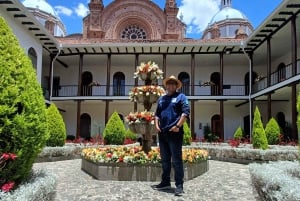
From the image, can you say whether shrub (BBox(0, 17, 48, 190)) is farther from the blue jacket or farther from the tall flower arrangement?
the tall flower arrangement

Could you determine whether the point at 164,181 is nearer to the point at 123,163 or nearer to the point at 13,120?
the point at 123,163

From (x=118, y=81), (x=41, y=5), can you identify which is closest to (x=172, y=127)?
(x=118, y=81)

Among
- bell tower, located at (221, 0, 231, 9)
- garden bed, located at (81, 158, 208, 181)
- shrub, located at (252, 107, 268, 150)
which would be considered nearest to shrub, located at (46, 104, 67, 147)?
garden bed, located at (81, 158, 208, 181)

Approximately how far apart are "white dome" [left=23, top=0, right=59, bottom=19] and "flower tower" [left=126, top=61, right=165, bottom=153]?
4342cm

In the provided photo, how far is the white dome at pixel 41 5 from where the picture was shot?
47.9m

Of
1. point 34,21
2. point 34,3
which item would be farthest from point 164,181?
point 34,3

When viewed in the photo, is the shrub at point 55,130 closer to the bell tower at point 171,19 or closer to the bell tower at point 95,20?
the bell tower at point 95,20

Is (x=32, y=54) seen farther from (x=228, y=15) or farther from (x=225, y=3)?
(x=225, y=3)

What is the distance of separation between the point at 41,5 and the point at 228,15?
27443 millimetres

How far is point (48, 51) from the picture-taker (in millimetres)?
20859

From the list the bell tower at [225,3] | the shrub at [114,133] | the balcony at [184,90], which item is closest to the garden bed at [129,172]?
the shrub at [114,133]

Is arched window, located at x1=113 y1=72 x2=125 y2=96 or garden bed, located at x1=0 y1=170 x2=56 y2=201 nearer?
garden bed, located at x1=0 y1=170 x2=56 y2=201

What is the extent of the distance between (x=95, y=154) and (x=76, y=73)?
1785 centimetres

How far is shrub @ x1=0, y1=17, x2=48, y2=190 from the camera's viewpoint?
3.31 metres
